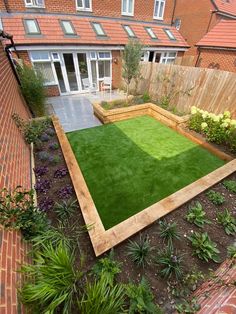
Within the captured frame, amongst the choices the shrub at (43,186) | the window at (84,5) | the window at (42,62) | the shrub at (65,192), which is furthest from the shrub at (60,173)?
the window at (84,5)

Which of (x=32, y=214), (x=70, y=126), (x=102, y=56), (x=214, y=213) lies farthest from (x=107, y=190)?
(x=102, y=56)

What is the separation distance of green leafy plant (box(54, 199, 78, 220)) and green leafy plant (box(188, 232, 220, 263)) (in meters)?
1.77

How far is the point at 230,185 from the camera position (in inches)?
118

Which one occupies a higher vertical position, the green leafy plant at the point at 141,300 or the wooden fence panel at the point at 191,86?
the wooden fence panel at the point at 191,86

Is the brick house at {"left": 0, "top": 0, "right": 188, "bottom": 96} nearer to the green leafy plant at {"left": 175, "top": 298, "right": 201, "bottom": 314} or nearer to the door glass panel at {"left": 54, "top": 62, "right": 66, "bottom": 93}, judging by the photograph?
the door glass panel at {"left": 54, "top": 62, "right": 66, "bottom": 93}

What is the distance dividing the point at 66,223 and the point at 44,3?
11637mm

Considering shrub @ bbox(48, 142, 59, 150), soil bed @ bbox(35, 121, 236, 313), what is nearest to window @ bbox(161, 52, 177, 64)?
shrub @ bbox(48, 142, 59, 150)

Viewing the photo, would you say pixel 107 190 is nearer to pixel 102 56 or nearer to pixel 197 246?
pixel 197 246

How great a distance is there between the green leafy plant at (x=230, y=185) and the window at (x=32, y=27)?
9.96 meters

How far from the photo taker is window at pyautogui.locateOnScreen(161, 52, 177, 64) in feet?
38.7

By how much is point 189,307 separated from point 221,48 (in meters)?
12.6

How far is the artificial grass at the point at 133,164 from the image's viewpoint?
3191mm

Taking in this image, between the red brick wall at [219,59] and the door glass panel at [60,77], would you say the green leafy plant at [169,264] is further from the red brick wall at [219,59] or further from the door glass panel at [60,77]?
the red brick wall at [219,59]

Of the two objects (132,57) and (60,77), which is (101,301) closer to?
(132,57)
